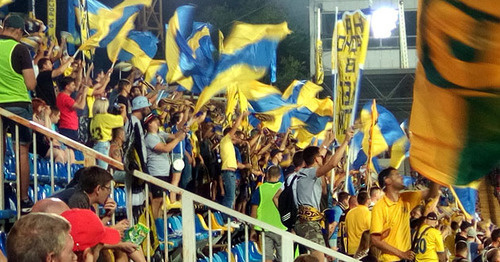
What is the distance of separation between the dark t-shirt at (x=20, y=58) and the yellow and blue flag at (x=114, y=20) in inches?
297

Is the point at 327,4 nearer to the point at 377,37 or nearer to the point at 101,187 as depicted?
the point at 377,37

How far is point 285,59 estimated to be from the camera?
4369 centimetres

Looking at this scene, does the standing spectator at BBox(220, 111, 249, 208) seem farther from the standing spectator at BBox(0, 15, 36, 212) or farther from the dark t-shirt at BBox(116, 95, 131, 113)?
the standing spectator at BBox(0, 15, 36, 212)

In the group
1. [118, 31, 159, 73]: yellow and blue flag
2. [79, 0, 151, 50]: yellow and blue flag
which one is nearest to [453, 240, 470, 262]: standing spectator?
[79, 0, 151, 50]: yellow and blue flag

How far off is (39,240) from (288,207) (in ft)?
19.6

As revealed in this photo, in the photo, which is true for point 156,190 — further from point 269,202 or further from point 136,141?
point 269,202

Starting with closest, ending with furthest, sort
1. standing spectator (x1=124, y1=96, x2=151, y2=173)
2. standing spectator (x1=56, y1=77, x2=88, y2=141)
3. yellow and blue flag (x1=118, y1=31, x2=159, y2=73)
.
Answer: standing spectator (x1=124, y1=96, x2=151, y2=173) → standing spectator (x1=56, y1=77, x2=88, y2=141) → yellow and blue flag (x1=118, y1=31, x2=159, y2=73)

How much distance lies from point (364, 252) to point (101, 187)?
4.22m

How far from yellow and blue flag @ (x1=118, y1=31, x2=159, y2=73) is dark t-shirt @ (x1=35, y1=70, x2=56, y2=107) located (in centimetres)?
713

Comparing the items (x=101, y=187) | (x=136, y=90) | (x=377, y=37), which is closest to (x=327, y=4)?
(x=377, y=37)

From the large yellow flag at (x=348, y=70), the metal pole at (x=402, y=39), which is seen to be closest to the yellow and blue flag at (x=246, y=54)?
the large yellow flag at (x=348, y=70)

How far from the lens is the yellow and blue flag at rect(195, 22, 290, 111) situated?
1415 cm

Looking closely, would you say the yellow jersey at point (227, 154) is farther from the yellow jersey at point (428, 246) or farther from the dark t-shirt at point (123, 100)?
the yellow jersey at point (428, 246)

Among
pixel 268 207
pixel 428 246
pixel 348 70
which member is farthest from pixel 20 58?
pixel 348 70
